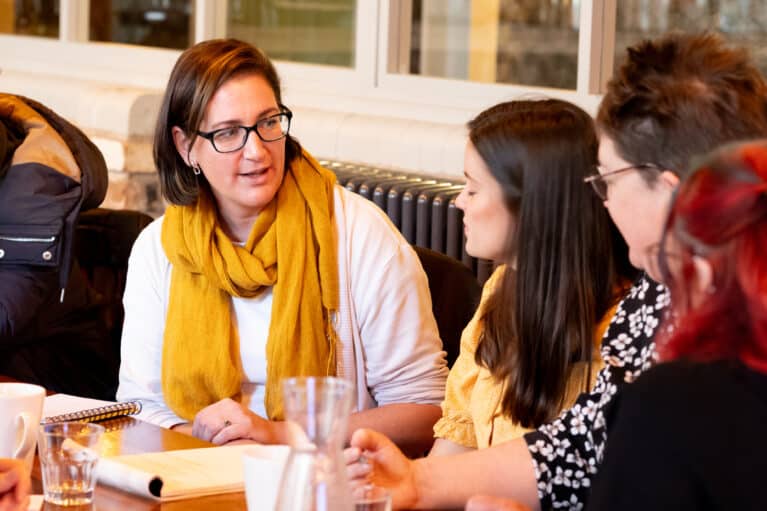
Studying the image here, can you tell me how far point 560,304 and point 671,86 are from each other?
0.46 m

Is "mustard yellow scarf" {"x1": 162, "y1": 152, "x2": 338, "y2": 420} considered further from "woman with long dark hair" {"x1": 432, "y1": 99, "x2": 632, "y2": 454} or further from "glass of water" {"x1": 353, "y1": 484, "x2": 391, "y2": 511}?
"glass of water" {"x1": 353, "y1": 484, "x2": 391, "y2": 511}

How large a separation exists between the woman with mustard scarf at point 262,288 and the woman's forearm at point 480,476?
2.15 feet

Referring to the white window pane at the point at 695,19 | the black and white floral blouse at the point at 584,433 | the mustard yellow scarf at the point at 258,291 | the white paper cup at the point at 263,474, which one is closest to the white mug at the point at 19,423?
the white paper cup at the point at 263,474

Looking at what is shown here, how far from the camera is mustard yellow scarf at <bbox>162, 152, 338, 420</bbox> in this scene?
248 cm

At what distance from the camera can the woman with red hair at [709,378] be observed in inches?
41.8

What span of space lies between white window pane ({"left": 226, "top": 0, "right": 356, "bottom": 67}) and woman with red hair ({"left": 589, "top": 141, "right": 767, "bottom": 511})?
135 inches

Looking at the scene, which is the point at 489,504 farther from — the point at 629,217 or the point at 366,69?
the point at 366,69

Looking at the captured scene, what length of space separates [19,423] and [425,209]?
204 centimetres

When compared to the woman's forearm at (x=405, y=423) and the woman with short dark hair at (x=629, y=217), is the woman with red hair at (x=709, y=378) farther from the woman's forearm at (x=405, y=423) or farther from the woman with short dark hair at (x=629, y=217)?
the woman's forearm at (x=405, y=423)

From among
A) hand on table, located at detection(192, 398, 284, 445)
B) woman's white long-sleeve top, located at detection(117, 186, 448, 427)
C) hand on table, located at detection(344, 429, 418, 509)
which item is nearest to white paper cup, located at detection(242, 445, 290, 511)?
hand on table, located at detection(344, 429, 418, 509)

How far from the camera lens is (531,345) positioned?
1986 millimetres

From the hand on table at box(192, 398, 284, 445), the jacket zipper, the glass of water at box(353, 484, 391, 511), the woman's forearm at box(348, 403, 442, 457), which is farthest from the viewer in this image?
the jacket zipper

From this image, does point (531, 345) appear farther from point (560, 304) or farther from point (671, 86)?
point (671, 86)

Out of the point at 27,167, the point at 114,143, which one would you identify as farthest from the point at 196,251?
the point at 114,143
